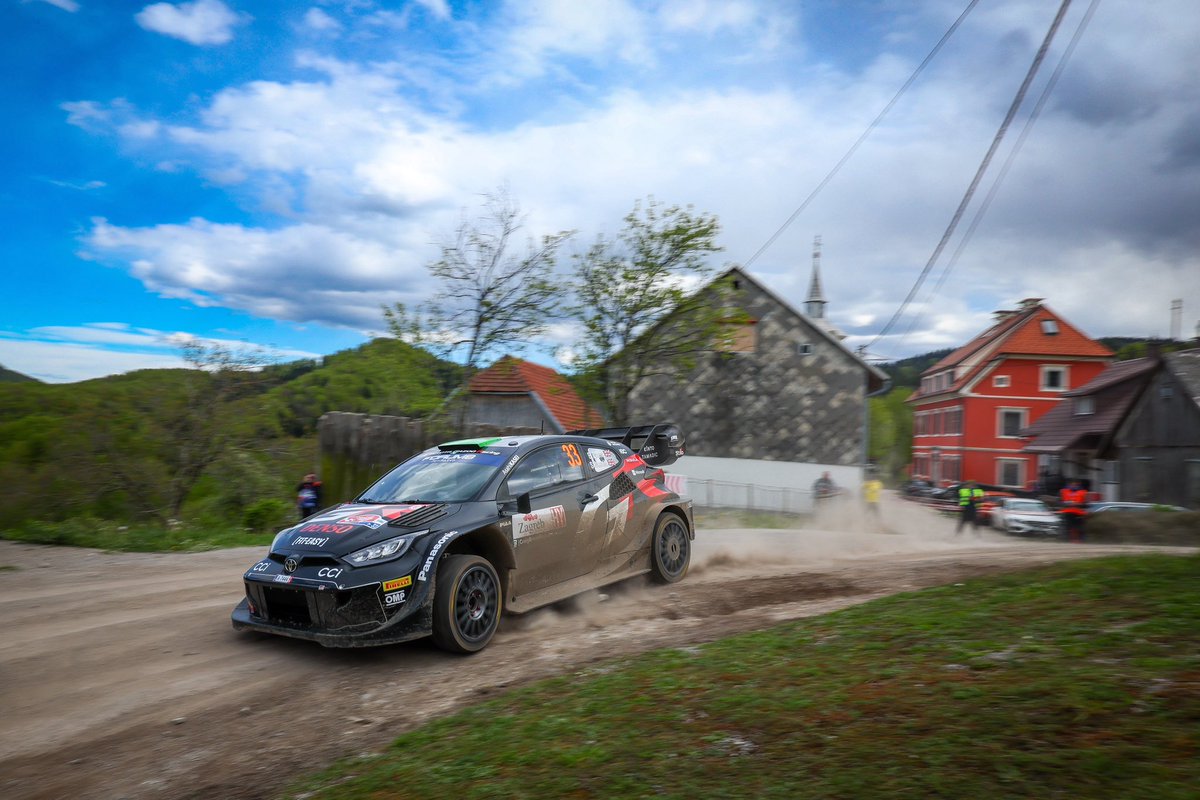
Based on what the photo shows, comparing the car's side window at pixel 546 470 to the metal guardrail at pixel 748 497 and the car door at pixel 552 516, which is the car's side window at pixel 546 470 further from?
the metal guardrail at pixel 748 497

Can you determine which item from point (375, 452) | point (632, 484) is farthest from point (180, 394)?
point (632, 484)

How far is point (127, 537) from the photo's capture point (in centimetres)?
1258

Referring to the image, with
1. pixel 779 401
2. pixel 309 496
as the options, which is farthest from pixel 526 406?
pixel 309 496

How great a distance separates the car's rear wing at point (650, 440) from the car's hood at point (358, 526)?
3415mm

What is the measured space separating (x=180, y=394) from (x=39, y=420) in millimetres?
2601

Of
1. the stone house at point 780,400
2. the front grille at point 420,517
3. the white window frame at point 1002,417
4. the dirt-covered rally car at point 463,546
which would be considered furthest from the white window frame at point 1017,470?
the front grille at point 420,517

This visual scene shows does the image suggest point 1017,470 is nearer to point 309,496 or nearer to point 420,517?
point 309,496

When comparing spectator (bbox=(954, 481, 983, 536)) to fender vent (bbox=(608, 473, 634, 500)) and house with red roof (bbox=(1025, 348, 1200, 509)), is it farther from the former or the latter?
fender vent (bbox=(608, 473, 634, 500))

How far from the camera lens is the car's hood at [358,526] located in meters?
6.07

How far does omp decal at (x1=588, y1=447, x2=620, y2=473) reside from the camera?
818 cm

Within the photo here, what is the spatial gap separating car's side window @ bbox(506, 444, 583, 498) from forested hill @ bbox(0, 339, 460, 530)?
1082cm

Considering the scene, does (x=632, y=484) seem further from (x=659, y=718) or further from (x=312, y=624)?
(x=659, y=718)

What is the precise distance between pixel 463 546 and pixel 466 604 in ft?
1.67

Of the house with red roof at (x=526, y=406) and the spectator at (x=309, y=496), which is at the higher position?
the house with red roof at (x=526, y=406)
